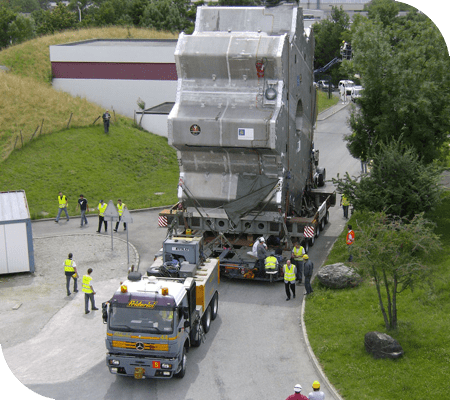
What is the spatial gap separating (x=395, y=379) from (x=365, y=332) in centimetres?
242

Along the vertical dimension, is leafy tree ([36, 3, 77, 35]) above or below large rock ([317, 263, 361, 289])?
above

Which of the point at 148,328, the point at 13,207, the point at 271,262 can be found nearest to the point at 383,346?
the point at 148,328

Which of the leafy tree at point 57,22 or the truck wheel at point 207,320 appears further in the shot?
the leafy tree at point 57,22

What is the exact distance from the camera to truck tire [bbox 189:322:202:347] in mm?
15273

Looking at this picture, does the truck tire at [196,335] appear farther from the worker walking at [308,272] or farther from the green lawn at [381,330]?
the worker walking at [308,272]

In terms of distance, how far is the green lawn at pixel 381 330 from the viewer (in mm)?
13250

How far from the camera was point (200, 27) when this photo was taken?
67.8 ft

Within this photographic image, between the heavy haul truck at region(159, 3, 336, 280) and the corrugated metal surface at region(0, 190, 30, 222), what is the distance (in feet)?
16.6

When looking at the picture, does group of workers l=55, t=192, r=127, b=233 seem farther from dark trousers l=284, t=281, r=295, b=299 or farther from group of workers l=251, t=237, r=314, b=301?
dark trousers l=284, t=281, r=295, b=299

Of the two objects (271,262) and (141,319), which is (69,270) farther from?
(141,319)

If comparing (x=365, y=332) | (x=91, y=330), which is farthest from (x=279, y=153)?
(x=91, y=330)

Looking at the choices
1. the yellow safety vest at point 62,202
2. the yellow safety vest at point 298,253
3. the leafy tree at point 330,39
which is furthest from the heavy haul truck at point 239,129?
the leafy tree at point 330,39

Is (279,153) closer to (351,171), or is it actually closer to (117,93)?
(351,171)

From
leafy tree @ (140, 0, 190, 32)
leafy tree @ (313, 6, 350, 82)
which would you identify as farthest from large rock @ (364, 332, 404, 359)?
leafy tree @ (140, 0, 190, 32)
